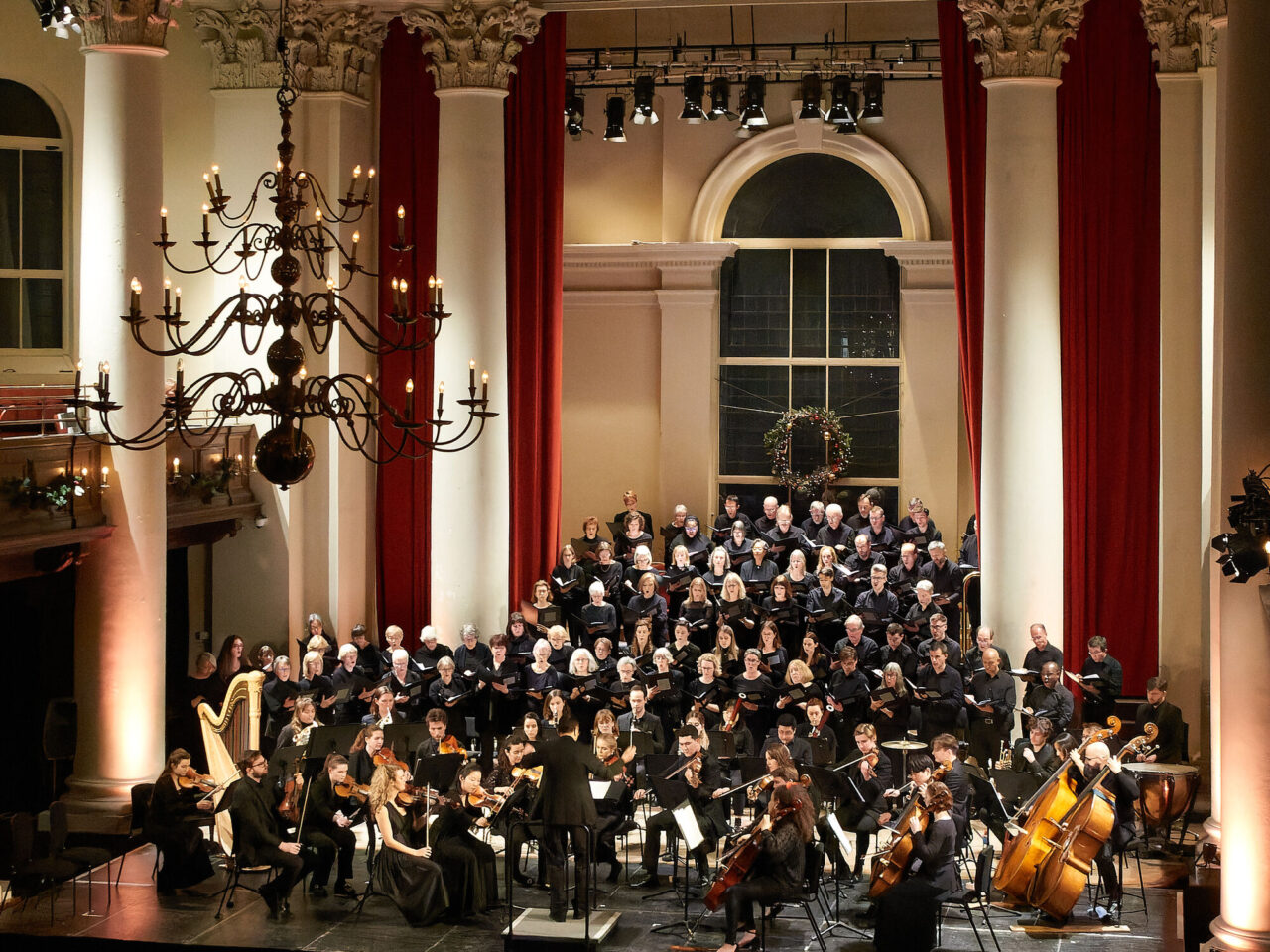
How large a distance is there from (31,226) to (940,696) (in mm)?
9505

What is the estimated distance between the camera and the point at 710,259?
18188 mm

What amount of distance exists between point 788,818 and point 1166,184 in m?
7.42

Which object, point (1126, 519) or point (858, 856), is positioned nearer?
point (858, 856)

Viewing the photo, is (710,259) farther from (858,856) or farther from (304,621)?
(858,856)

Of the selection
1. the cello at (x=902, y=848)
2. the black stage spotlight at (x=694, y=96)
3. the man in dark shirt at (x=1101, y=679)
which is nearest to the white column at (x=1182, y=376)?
the man in dark shirt at (x=1101, y=679)

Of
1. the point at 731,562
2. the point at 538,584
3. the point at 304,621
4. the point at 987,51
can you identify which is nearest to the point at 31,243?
the point at 304,621

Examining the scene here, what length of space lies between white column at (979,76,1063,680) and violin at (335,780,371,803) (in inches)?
238

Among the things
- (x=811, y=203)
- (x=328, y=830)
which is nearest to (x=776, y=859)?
(x=328, y=830)

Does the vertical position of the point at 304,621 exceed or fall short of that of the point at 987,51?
it falls short

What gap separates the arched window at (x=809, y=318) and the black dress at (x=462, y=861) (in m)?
8.93

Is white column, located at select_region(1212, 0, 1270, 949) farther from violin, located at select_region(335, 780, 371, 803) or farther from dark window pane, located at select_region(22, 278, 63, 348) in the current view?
dark window pane, located at select_region(22, 278, 63, 348)

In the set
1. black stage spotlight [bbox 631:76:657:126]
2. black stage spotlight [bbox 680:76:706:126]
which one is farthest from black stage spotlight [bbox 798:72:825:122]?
black stage spotlight [bbox 631:76:657:126]

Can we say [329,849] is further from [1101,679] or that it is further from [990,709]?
[1101,679]

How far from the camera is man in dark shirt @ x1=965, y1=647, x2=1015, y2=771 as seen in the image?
38.2 feet
